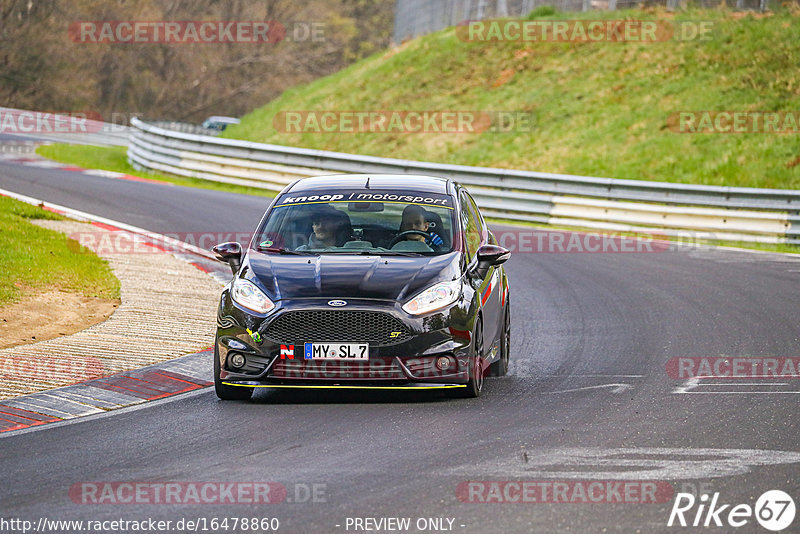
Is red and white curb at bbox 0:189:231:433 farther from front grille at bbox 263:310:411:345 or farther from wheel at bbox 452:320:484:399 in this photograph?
wheel at bbox 452:320:484:399

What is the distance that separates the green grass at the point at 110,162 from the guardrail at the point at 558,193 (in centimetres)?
18

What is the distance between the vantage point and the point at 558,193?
23375mm

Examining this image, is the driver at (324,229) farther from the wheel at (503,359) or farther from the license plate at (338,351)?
the wheel at (503,359)

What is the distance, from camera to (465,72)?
3656 cm

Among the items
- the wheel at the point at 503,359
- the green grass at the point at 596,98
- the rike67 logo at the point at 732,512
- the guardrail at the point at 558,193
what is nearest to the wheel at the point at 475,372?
the wheel at the point at 503,359

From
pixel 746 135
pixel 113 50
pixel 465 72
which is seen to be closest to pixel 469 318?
pixel 746 135

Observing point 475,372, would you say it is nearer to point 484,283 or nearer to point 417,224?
point 484,283

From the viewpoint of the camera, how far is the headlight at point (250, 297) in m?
8.57

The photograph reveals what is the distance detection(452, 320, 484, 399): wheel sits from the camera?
341 inches

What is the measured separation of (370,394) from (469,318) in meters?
1.00

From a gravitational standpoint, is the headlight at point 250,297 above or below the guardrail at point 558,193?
below

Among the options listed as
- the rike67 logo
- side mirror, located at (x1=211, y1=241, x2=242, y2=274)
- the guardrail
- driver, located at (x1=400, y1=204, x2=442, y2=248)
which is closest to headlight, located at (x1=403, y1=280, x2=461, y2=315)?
driver, located at (x1=400, y1=204, x2=442, y2=248)

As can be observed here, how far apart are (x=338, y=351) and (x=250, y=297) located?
869mm

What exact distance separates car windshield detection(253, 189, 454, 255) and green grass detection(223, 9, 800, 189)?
16.5 metres
